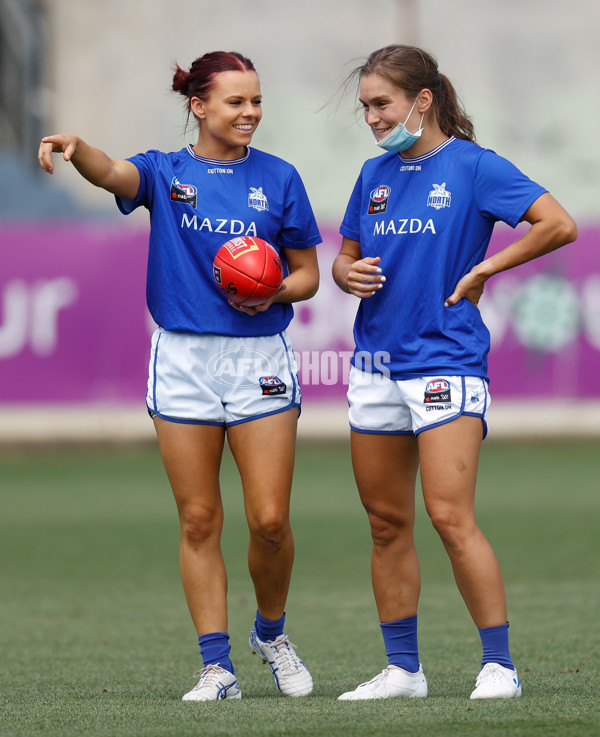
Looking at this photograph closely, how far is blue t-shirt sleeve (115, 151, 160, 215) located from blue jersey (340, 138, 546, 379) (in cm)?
89

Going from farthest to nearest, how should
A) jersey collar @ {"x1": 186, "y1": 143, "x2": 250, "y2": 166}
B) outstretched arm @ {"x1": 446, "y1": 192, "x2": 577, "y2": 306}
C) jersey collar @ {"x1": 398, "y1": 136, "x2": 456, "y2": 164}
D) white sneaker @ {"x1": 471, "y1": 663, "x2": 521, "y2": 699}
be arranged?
1. jersey collar @ {"x1": 186, "y1": 143, "x2": 250, "y2": 166}
2. jersey collar @ {"x1": 398, "y1": 136, "x2": 456, "y2": 164}
3. outstretched arm @ {"x1": 446, "y1": 192, "x2": 577, "y2": 306}
4. white sneaker @ {"x1": 471, "y1": 663, "x2": 521, "y2": 699}

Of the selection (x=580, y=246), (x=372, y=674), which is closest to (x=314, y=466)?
(x=580, y=246)

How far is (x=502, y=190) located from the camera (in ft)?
15.0

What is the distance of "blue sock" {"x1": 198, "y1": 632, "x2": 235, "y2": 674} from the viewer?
15.8ft

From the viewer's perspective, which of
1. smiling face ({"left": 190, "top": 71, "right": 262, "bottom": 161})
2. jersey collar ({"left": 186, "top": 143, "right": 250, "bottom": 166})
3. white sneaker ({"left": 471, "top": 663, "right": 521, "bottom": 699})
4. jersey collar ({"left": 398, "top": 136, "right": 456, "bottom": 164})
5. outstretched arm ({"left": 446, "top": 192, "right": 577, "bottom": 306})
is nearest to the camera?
white sneaker ({"left": 471, "top": 663, "right": 521, "bottom": 699})

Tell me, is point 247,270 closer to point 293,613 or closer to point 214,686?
point 214,686

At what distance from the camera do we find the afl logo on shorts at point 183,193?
4.91 m

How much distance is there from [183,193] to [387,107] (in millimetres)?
844

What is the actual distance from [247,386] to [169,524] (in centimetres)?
609

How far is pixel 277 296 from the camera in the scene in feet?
16.1

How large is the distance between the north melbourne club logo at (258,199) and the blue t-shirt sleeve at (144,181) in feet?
1.27

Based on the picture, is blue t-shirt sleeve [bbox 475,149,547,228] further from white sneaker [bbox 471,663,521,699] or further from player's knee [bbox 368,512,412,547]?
white sneaker [bbox 471,663,521,699]

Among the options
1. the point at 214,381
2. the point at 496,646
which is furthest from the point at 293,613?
the point at 496,646

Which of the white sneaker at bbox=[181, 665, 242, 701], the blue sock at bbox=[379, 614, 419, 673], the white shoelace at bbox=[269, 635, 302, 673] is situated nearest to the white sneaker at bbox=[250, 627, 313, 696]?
the white shoelace at bbox=[269, 635, 302, 673]
